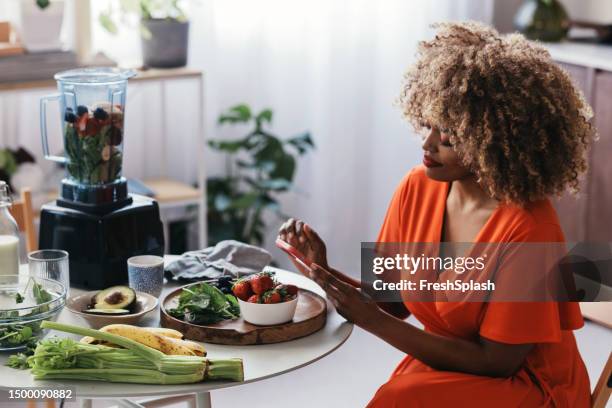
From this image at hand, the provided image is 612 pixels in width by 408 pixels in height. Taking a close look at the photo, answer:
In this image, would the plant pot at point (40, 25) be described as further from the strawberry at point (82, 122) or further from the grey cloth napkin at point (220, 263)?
the grey cloth napkin at point (220, 263)

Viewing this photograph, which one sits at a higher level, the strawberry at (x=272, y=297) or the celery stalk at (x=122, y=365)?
the strawberry at (x=272, y=297)

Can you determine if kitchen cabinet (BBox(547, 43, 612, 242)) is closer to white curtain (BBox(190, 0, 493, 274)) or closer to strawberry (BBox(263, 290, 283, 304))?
white curtain (BBox(190, 0, 493, 274))

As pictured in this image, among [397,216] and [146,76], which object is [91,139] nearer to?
[397,216]

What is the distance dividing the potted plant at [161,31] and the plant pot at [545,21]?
1270mm

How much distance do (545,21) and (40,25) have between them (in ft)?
5.83

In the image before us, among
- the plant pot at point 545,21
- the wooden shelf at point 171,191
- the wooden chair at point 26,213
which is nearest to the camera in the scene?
the wooden chair at point 26,213

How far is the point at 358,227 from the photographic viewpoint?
389 cm

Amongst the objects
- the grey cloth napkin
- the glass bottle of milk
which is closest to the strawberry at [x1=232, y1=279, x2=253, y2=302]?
the grey cloth napkin

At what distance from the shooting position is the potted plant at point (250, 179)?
347 cm

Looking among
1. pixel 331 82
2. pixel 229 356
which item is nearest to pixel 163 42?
pixel 331 82

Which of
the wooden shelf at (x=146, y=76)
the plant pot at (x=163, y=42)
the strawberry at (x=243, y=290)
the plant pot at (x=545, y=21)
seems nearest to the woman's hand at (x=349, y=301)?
the strawberry at (x=243, y=290)

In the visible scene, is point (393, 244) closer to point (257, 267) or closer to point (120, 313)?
point (257, 267)

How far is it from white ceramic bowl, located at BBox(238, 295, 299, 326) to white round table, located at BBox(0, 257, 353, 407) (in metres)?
0.04

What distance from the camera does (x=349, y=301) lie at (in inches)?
68.2
